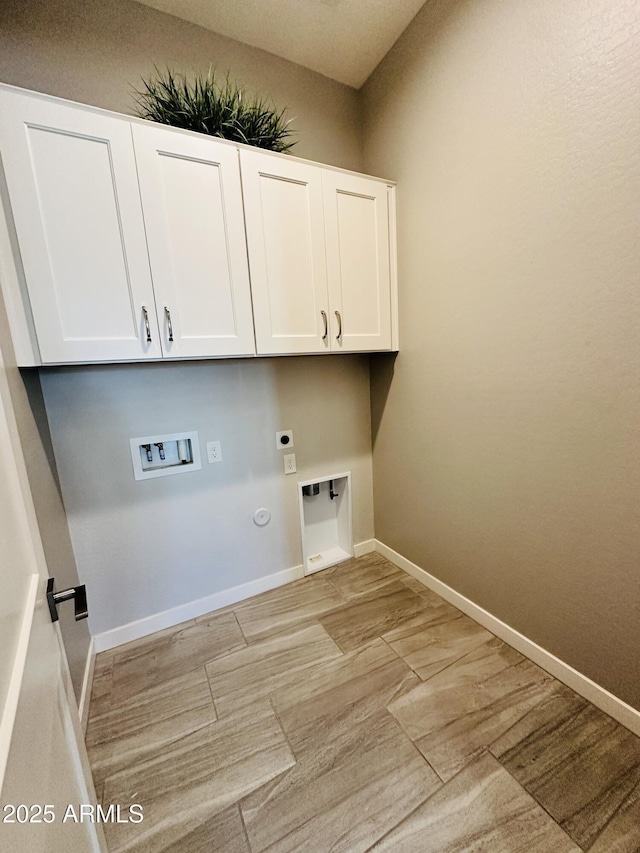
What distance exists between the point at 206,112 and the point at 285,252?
0.60 metres

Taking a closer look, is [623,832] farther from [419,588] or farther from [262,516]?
[262,516]

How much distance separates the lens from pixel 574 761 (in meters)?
1.15

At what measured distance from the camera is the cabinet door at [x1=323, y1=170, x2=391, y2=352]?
5.62 feet

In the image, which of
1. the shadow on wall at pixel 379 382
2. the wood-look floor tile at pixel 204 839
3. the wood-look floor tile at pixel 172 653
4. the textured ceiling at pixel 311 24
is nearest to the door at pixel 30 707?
the wood-look floor tile at pixel 204 839

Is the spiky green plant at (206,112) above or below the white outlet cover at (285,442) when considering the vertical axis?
above

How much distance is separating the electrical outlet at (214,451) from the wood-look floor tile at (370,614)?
41.5 inches

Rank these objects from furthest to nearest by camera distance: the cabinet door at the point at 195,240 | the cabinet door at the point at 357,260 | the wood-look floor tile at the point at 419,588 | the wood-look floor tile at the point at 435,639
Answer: the wood-look floor tile at the point at 419,588 < the cabinet door at the point at 357,260 < the wood-look floor tile at the point at 435,639 < the cabinet door at the point at 195,240

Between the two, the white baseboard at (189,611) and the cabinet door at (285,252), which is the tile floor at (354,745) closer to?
the white baseboard at (189,611)

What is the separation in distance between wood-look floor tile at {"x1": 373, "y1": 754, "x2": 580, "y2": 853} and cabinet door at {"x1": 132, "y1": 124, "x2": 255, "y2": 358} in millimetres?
1751

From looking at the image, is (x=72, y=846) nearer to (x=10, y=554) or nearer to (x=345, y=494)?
(x=10, y=554)

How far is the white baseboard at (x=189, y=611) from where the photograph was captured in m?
1.73

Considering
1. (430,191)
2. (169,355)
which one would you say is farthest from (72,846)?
(430,191)

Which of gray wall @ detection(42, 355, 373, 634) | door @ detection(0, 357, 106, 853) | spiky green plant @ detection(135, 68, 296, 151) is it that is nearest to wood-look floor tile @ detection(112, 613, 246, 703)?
gray wall @ detection(42, 355, 373, 634)

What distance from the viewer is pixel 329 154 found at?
1.98m
